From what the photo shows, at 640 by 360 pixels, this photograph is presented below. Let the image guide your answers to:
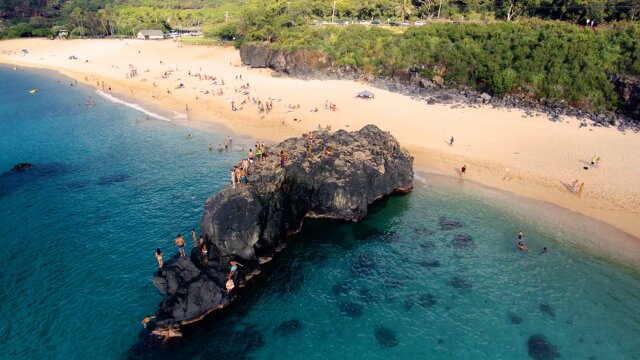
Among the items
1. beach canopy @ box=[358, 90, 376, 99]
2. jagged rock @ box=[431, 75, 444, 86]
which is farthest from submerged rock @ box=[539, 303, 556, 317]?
jagged rock @ box=[431, 75, 444, 86]

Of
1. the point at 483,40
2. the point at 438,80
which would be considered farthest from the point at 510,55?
the point at 438,80

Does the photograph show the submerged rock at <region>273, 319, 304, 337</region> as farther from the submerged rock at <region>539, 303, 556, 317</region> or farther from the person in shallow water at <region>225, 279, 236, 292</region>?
the submerged rock at <region>539, 303, 556, 317</region>

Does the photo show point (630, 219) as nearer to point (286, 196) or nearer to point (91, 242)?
point (286, 196)

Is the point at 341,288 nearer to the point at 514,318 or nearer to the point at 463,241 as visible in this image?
the point at 514,318

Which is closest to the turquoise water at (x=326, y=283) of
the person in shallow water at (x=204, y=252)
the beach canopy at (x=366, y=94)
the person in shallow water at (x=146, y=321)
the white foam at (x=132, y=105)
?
the person in shallow water at (x=146, y=321)

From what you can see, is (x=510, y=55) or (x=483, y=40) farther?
(x=483, y=40)

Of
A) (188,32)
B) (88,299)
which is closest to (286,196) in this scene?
(88,299)
